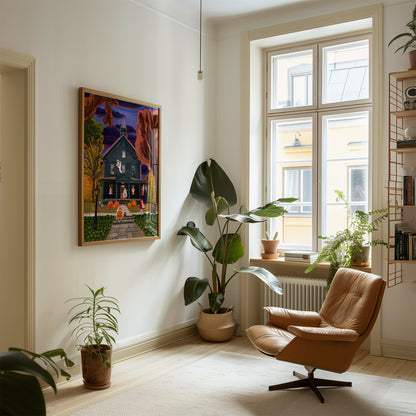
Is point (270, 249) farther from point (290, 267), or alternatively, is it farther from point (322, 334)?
point (322, 334)

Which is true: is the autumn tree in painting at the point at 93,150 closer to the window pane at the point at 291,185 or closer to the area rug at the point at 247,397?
the area rug at the point at 247,397

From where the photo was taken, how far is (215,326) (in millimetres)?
4617

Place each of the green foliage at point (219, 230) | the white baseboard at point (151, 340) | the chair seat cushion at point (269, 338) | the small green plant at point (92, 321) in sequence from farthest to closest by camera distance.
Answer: the green foliage at point (219, 230), the white baseboard at point (151, 340), the small green plant at point (92, 321), the chair seat cushion at point (269, 338)

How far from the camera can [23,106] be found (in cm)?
328

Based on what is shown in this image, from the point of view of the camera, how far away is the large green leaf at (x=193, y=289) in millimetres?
4406

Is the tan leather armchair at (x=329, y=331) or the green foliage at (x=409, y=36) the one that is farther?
the green foliage at (x=409, y=36)

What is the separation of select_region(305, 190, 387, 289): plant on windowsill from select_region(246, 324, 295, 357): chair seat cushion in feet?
3.25

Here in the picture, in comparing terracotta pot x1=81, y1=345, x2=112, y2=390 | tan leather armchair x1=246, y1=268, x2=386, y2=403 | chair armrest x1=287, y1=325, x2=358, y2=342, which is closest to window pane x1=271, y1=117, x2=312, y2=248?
tan leather armchair x1=246, y1=268, x2=386, y2=403

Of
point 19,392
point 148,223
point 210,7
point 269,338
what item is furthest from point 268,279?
point 19,392

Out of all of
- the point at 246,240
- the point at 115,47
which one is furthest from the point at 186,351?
the point at 115,47

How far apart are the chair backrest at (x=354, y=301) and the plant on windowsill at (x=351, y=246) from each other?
62cm

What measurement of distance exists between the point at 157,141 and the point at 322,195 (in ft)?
5.61

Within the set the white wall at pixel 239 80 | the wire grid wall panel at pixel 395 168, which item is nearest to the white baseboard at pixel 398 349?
the white wall at pixel 239 80

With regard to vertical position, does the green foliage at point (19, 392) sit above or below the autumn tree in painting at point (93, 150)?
below
